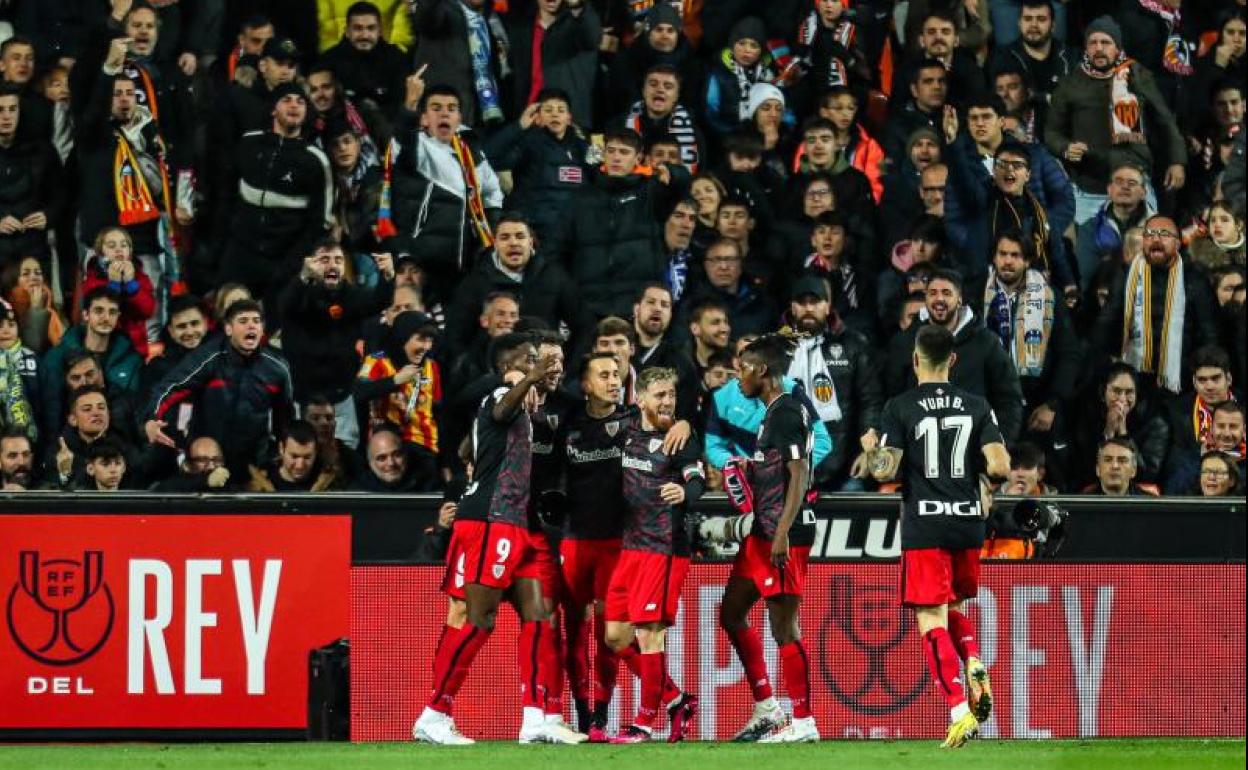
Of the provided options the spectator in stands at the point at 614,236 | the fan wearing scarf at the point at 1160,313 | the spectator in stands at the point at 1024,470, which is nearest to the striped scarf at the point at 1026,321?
the fan wearing scarf at the point at 1160,313

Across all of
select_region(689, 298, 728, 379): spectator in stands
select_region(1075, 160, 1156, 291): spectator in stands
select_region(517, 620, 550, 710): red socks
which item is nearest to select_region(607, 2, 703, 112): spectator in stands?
select_region(1075, 160, 1156, 291): spectator in stands

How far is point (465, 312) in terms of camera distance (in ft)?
49.1

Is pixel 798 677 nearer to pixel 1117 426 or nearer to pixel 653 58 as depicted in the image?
pixel 1117 426

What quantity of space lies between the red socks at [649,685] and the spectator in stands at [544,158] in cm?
487

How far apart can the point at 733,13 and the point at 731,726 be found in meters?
7.10

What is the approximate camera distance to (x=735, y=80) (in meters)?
17.7

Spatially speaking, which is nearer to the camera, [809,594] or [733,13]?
[809,594]

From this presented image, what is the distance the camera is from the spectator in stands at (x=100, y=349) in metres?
14.7

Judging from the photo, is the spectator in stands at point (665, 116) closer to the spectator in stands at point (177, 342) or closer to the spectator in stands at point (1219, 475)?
the spectator in stands at point (177, 342)

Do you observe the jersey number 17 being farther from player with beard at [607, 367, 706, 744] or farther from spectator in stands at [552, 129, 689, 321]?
spectator in stands at [552, 129, 689, 321]

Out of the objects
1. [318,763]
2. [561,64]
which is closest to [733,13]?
[561,64]

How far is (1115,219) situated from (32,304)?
7.23 metres

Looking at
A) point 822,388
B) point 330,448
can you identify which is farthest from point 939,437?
point 330,448

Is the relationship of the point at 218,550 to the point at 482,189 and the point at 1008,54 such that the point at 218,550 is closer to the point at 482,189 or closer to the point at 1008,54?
the point at 482,189
